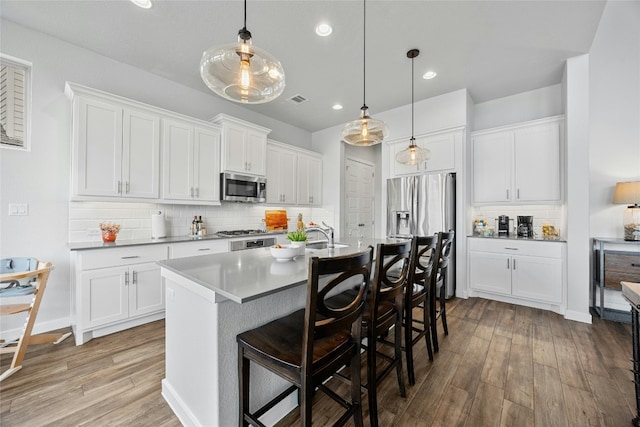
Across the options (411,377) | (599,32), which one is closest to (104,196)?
(411,377)

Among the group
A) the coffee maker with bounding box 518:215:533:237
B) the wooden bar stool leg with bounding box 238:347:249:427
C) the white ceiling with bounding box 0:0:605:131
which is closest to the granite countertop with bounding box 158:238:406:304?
the wooden bar stool leg with bounding box 238:347:249:427

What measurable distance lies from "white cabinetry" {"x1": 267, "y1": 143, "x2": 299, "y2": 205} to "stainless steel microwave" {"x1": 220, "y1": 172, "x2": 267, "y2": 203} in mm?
291

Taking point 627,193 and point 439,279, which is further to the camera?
point 627,193

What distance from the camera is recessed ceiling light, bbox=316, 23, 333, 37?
101 inches

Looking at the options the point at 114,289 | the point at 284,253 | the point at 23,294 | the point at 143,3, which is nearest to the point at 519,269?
the point at 284,253

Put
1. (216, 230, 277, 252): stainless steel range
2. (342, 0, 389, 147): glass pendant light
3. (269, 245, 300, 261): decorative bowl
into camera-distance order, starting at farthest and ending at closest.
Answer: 1. (216, 230, 277, 252): stainless steel range
2. (342, 0, 389, 147): glass pendant light
3. (269, 245, 300, 261): decorative bowl

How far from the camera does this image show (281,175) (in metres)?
4.75

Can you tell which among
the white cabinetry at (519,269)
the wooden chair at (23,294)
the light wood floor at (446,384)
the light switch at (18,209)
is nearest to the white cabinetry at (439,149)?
the white cabinetry at (519,269)

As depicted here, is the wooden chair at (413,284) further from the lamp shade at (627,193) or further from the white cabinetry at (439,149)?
the lamp shade at (627,193)

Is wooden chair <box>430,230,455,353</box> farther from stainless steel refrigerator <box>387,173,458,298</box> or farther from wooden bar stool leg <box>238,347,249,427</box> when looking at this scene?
wooden bar stool leg <box>238,347,249,427</box>

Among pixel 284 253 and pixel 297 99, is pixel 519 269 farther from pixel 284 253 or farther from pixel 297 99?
pixel 297 99

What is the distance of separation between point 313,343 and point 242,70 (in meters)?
1.59

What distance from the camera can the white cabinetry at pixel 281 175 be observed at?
459cm

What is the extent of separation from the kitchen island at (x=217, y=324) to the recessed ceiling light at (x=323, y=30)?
2.34 metres
